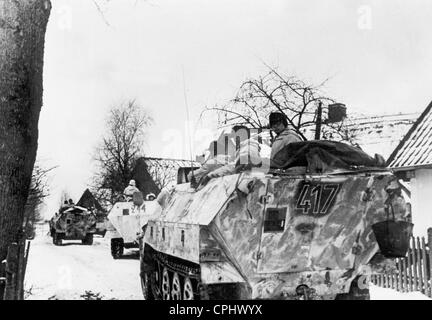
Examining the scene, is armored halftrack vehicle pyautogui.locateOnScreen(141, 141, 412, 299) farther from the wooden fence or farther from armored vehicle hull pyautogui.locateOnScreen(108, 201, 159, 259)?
armored vehicle hull pyautogui.locateOnScreen(108, 201, 159, 259)

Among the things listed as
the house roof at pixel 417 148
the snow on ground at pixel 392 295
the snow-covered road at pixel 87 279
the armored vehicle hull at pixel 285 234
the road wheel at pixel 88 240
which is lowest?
the snow on ground at pixel 392 295

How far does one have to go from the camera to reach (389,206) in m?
5.63

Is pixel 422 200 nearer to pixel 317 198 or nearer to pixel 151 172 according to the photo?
pixel 317 198

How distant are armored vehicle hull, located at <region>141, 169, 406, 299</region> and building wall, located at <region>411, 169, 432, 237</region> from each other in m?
6.77

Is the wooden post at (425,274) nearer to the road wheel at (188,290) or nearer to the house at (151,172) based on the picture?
the road wheel at (188,290)

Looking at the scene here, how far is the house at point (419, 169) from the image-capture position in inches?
469

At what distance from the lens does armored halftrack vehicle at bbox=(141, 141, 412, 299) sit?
5180 millimetres

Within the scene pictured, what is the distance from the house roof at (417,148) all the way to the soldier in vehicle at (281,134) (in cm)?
560

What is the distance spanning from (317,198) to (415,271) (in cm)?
473

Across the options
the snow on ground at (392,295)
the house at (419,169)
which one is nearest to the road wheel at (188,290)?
the snow on ground at (392,295)

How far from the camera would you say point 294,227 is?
5.39 metres
